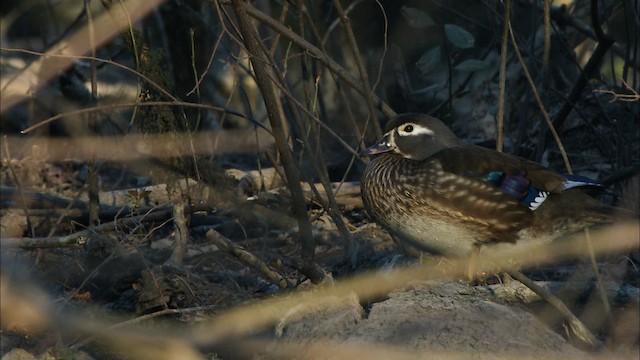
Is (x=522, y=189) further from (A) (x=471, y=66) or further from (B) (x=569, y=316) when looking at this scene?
(A) (x=471, y=66)

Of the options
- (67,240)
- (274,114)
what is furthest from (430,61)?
(67,240)

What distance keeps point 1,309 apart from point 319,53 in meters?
1.68

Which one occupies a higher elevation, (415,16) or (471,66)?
(415,16)

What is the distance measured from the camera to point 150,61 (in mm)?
4832

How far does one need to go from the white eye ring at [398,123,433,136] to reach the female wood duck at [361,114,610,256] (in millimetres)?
207

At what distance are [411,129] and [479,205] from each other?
20.3 inches

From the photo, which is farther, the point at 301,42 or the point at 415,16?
the point at 415,16

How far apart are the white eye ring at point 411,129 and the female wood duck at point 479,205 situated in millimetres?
207

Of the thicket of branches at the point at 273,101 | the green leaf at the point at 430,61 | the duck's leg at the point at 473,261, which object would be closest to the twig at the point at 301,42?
the thicket of branches at the point at 273,101

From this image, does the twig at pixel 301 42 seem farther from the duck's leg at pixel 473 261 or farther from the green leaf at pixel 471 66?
the green leaf at pixel 471 66

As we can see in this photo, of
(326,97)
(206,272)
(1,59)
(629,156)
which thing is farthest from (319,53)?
(1,59)

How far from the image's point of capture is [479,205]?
417 centimetres

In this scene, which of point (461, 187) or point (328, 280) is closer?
point (328, 280)

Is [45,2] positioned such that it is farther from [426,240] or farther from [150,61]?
[426,240]
